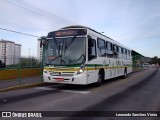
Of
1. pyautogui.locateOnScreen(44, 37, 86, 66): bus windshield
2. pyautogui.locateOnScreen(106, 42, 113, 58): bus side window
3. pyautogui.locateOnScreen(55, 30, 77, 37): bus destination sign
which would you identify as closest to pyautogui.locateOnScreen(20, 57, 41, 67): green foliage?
pyautogui.locateOnScreen(44, 37, 86, 66): bus windshield

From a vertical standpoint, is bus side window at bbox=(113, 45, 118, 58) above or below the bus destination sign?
below

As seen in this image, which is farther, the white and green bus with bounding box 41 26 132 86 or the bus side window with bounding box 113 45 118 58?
the bus side window with bounding box 113 45 118 58

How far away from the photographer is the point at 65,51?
13594mm

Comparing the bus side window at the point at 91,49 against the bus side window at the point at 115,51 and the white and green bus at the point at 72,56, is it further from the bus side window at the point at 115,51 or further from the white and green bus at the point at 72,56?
the bus side window at the point at 115,51

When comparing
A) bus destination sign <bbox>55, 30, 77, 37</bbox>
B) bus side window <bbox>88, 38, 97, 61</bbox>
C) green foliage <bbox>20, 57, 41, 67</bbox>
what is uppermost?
bus destination sign <bbox>55, 30, 77, 37</bbox>

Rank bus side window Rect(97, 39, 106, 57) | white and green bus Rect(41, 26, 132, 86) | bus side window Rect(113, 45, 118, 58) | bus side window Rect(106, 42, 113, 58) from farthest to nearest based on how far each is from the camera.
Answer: bus side window Rect(113, 45, 118, 58) → bus side window Rect(106, 42, 113, 58) → bus side window Rect(97, 39, 106, 57) → white and green bus Rect(41, 26, 132, 86)

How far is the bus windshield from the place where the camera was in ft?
43.8

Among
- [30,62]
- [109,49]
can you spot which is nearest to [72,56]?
[109,49]

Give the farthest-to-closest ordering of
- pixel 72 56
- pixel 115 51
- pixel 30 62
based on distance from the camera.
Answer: pixel 115 51
pixel 30 62
pixel 72 56

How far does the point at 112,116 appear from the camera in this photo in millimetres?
7750

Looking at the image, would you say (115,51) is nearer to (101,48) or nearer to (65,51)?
(101,48)

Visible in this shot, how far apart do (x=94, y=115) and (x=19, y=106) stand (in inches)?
106

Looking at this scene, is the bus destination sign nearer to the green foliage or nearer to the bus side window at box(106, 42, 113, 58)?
the bus side window at box(106, 42, 113, 58)

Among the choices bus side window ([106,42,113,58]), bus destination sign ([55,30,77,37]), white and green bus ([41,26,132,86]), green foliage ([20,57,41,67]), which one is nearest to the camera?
white and green bus ([41,26,132,86])
